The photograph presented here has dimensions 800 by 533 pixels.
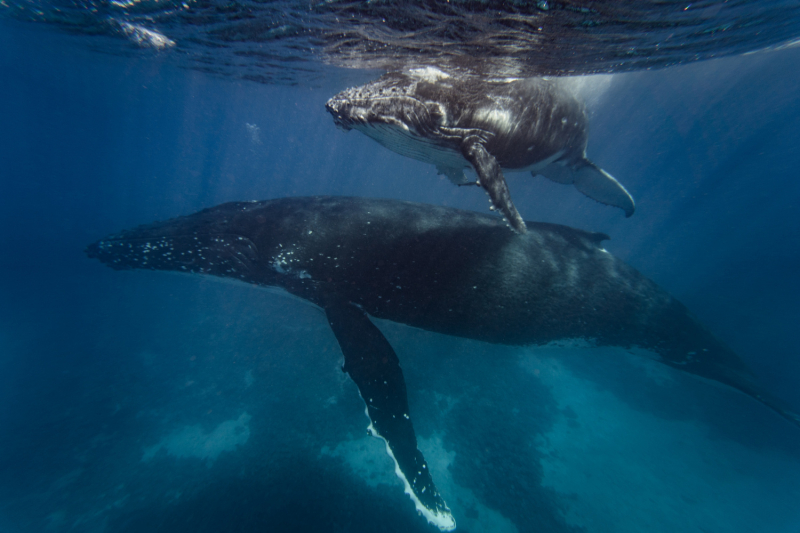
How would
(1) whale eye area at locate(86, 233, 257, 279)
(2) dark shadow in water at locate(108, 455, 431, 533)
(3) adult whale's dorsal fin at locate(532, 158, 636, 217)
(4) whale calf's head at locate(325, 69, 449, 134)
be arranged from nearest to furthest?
(4) whale calf's head at locate(325, 69, 449, 134), (1) whale eye area at locate(86, 233, 257, 279), (2) dark shadow in water at locate(108, 455, 431, 533), (3) adult whale's dorsal fin at locate(532, 158, 636, 217)

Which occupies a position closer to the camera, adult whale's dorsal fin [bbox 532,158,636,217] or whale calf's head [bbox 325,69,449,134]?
whale calf's head [bbox 325,69,449,134]

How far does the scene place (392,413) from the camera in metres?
4.72

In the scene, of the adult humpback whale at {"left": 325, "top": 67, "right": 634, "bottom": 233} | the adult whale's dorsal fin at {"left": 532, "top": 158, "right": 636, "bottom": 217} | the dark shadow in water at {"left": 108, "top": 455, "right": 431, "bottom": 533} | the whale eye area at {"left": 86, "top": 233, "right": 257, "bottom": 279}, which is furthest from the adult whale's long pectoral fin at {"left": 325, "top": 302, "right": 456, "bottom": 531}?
the adult whale's dorsal fin at {"left": 532, "top": 158, "right": 636, "bottom": 217}

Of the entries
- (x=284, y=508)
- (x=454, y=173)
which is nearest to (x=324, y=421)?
(x=284, y=508)

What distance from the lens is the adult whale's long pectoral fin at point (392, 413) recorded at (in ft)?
15.3

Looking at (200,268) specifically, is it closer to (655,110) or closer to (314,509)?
(314,509)

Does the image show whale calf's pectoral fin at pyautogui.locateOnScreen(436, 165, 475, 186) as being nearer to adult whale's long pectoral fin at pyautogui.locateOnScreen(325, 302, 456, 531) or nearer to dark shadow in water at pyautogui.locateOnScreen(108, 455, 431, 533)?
adult whale's long pectoral fin at pyautogui.locateOnScreen(325, 302, 456, 531)

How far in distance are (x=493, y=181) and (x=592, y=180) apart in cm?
471

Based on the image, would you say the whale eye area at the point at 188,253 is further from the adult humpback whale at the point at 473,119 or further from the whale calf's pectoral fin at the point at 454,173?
the whale calf's pectoral fin at the point at 454,173

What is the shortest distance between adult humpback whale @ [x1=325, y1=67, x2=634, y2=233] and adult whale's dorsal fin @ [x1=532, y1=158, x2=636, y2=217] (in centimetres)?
114

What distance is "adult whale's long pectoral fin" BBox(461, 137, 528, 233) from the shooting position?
3531 millimetres

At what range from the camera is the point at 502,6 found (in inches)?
213

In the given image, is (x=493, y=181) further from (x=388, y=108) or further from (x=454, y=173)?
(x=454, y=173)

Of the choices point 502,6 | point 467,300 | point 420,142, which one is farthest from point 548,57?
point 467,300
